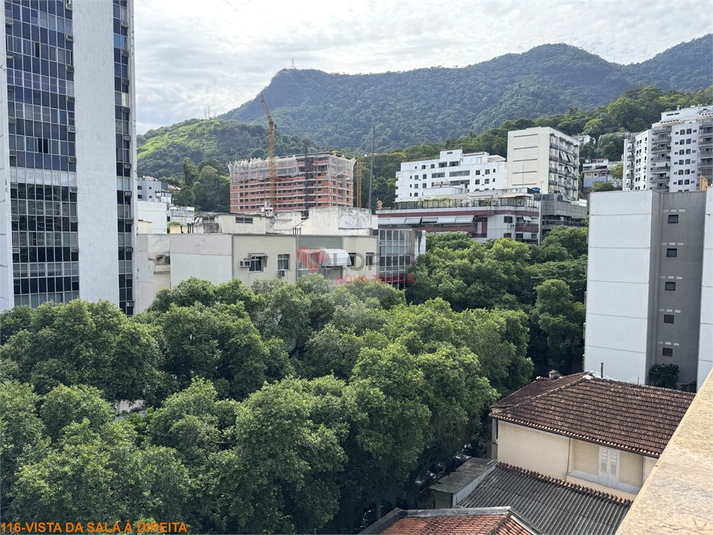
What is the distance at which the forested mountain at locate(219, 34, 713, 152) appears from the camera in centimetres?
14350

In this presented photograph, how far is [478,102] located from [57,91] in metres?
157

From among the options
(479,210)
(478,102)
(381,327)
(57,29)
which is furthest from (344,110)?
(381,327)

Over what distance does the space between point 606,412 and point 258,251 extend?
18795 mm

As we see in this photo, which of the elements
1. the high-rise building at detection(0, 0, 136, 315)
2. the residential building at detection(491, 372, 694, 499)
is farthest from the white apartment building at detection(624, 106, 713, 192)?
the high-rise building at detection(0, 0, 136, 315)

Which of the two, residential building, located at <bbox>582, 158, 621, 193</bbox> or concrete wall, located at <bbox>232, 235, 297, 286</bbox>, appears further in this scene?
residential building, located at <bbox>582, 158, 621, 193</bbox>

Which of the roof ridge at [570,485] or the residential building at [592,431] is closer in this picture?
the roof ridge at [570,485]

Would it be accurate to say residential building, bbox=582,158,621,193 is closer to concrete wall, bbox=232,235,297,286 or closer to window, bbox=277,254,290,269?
concrete wall, bbox=232,235,297,286

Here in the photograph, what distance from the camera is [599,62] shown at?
158750mm

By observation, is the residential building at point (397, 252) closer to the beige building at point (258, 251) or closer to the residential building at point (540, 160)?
the beige building at point (258, 251)

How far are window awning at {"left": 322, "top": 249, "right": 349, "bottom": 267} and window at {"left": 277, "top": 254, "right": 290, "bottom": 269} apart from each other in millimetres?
2300

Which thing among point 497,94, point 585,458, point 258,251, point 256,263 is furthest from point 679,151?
point 497,94

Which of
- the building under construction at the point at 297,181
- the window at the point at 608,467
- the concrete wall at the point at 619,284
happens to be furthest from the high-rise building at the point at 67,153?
the building under construction at the point at 297,181

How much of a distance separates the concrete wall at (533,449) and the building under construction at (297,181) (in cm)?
9106

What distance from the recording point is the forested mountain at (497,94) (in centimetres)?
14350
